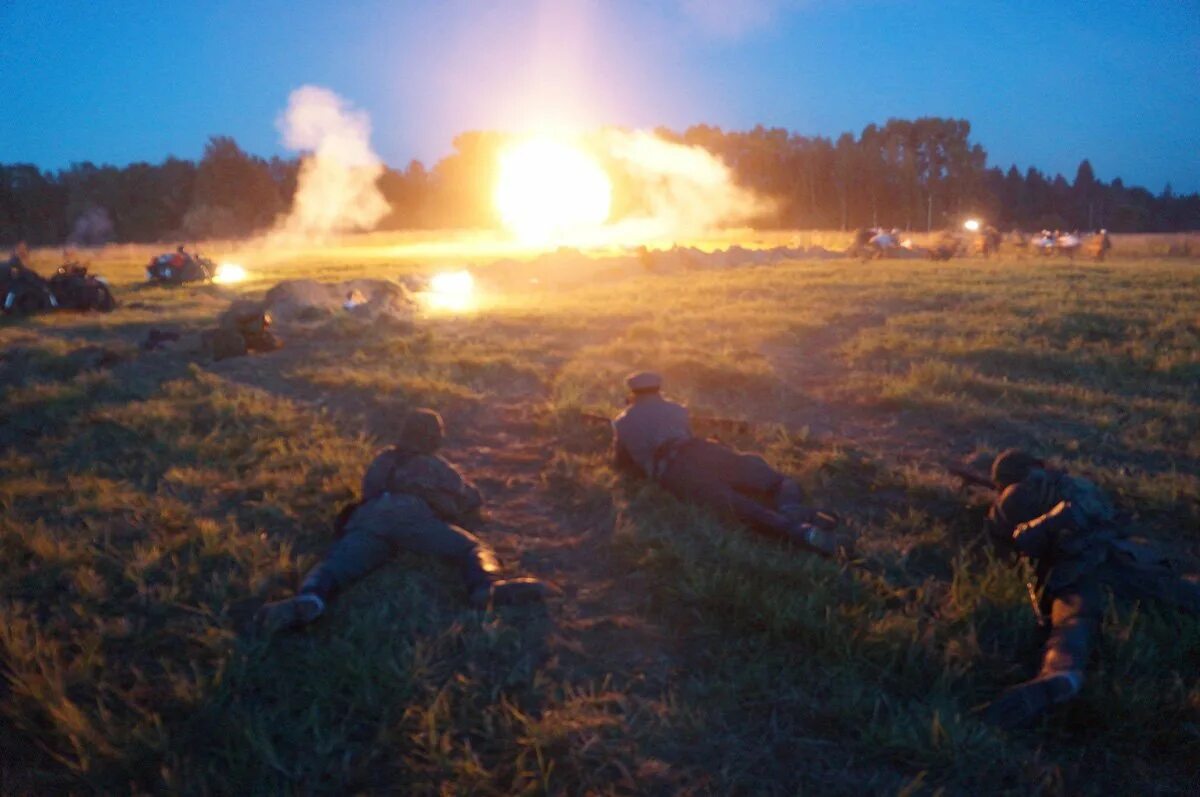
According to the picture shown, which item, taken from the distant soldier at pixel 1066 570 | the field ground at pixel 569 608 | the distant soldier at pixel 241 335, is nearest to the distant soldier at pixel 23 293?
the distant soldier at pixel 241 335

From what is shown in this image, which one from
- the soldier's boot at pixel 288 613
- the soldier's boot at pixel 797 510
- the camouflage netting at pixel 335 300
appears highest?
the camouflage netting at pixel 335 300

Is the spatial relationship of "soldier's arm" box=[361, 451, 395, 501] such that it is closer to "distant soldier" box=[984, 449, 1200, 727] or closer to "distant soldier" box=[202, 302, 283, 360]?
"distant soldier" box=[984, 449, 1200, 727]

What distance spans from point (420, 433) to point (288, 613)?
1.42 m

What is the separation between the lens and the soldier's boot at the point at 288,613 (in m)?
3.51

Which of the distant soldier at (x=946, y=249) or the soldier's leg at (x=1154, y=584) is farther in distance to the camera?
the distant soldier at (x=946, y=249)

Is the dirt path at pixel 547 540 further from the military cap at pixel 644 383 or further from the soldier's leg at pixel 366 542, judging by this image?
the military cap at pixel 644 383

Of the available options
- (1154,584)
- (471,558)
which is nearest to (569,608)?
(471,558)

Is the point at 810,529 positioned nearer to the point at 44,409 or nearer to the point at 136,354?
the point at 44,409

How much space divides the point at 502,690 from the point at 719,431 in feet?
11.9

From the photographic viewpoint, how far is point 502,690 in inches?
125

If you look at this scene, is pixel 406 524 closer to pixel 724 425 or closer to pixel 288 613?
pixel 288 613

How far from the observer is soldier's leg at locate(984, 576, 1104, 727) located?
293 centimetres

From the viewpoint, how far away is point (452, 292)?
18.9 meters

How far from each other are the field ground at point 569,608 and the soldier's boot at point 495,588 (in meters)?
0.11
